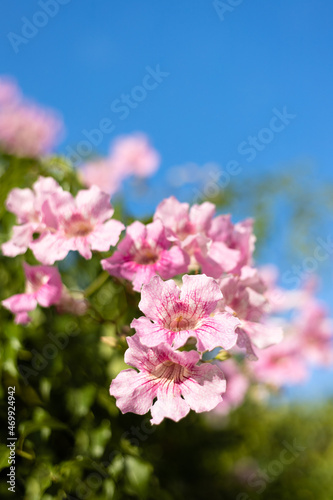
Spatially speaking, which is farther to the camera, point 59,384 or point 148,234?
point 59,384

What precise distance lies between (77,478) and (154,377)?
401 millimetres

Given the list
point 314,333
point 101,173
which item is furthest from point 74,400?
point 101,173

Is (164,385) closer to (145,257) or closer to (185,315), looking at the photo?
(185,315)

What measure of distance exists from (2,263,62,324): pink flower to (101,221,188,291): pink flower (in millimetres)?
153

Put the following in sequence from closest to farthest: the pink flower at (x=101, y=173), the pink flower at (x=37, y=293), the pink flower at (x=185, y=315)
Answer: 1. the pink flower at (x=185, y=315)
2. the pink flower at (x=37, y=293)
3. the pink flower at (x=101, y=173)

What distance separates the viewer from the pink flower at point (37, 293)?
1.02m

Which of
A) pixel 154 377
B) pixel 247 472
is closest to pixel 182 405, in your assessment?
pixel 154 377

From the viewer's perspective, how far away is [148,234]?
98 cm

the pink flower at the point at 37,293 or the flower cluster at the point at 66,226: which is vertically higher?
the flower cluster at the point at 66,226

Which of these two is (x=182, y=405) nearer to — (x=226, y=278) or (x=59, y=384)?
(x=226, y=278)

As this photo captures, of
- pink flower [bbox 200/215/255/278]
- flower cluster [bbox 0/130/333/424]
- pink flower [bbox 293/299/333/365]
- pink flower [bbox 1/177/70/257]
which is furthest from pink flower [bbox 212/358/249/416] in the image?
pink flower [bbox 1/177/70/257]

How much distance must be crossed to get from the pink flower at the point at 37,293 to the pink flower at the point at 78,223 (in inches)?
3.0

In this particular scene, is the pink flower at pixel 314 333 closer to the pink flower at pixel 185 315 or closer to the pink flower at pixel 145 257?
the pink flower at pixel 145 257

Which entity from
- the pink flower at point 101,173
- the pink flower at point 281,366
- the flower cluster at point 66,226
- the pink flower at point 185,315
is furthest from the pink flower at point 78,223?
the pink flower at point 101,173
